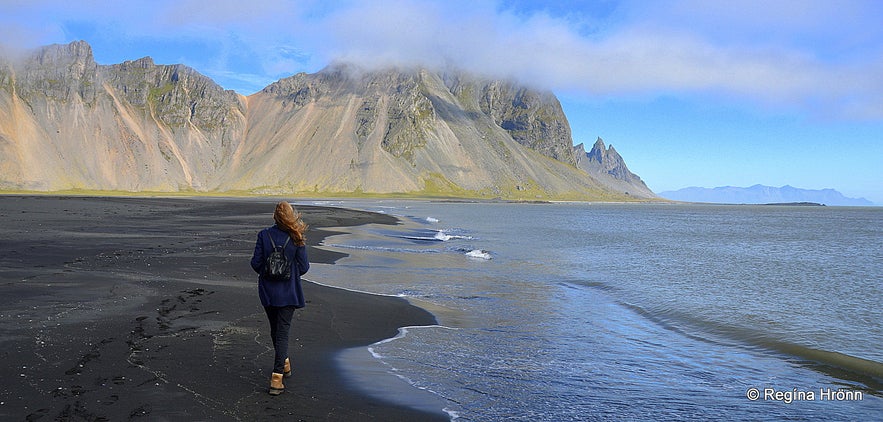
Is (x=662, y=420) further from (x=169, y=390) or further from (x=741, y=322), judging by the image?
(x=741, y=322)

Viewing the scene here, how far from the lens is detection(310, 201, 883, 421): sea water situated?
987 cm

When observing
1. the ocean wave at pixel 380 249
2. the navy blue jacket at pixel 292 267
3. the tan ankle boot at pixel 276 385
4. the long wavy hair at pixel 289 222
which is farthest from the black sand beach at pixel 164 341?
the ocean wave at pixel 380 249

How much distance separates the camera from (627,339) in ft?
49.4

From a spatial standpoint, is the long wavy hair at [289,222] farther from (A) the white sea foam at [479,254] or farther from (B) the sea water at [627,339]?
(A) the white sea foam at [479,254]

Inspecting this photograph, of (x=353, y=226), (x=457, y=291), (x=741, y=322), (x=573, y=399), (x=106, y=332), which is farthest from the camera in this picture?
(x=353, y=226)

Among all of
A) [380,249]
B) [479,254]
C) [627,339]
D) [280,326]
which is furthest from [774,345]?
[380,249]

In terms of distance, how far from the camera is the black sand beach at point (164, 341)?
792cm

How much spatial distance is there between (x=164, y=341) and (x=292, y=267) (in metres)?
3.85

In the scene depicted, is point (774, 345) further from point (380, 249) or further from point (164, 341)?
point (380, 249)

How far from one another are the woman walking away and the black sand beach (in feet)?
2.71

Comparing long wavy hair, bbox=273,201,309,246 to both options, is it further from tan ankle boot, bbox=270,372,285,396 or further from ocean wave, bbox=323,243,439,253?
ocean wave, bbox=323,243,439,253

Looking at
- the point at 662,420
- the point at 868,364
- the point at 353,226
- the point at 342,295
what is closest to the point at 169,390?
the point at 662,420

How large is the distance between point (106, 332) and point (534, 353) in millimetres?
8414

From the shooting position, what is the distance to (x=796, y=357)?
14.1 metres
